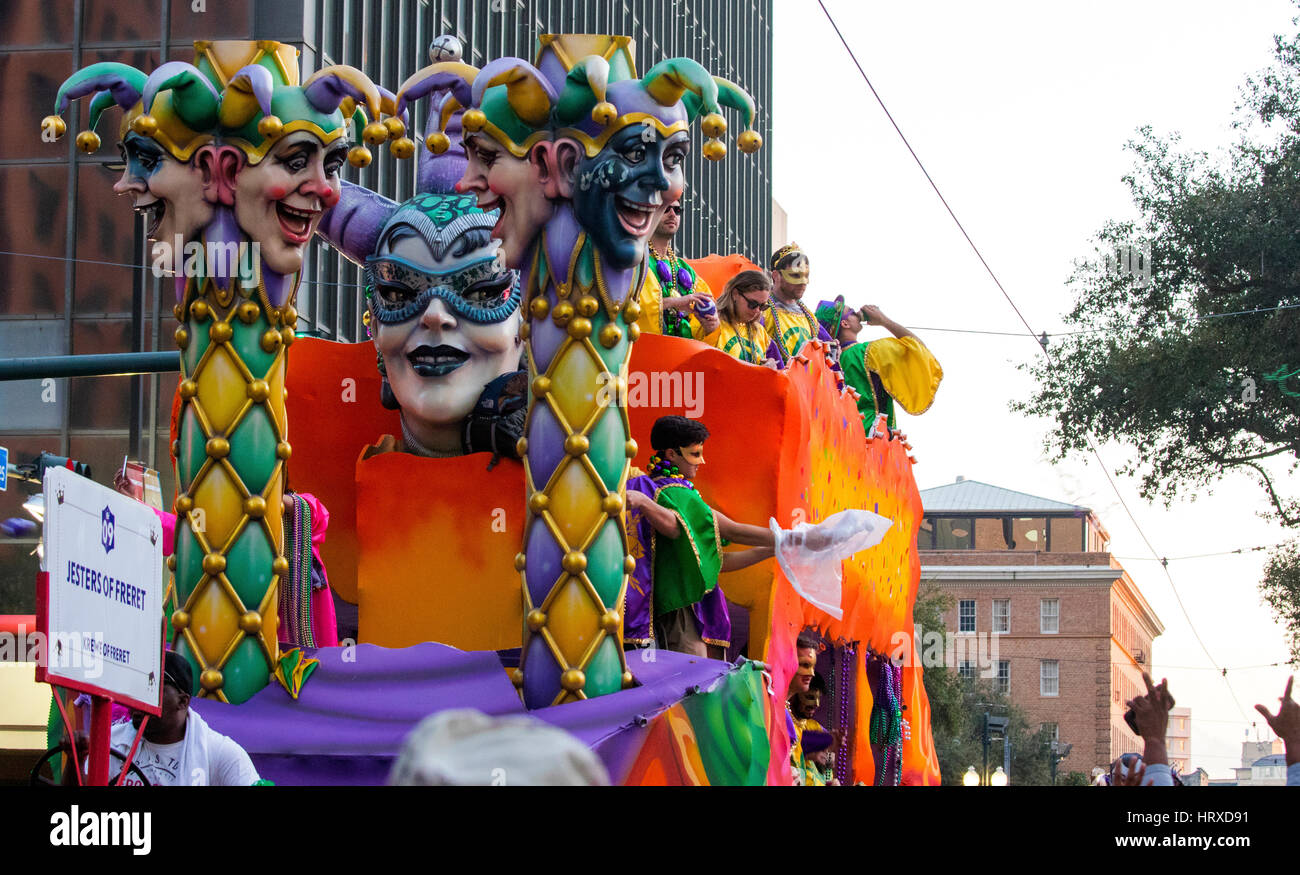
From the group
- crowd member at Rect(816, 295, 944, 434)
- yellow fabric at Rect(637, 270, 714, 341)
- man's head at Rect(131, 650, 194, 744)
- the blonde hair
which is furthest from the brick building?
man's head at Rect(131, 650, 194, 744)

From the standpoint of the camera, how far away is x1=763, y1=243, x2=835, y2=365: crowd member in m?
11.4

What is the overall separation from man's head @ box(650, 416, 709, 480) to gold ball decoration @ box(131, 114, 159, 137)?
2.60 m

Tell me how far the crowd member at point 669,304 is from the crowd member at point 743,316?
317mm

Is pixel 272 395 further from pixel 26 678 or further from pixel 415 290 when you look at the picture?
pixel 26 678

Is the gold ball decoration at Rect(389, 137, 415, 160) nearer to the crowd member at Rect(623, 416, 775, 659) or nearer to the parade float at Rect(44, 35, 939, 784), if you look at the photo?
the parade float at Rect(44, 35, 939, 784)

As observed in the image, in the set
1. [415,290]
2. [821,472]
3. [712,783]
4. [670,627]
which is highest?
[415,290]

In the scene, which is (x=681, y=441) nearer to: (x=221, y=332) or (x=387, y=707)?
(x=387, y=707)

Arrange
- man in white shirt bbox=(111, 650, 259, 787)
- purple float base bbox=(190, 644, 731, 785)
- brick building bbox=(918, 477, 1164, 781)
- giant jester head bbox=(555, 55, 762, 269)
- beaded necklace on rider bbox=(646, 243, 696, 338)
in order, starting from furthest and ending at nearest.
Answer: brick building bbox=(918, 477, 1164, 781)
beaded necklace on rider bbox=(646, 243, 696, 338)
giant jester head bbox=(555, 55, 762, 269)
purple float base bbox=(190, 644, 731, 785)
man in white shirt bbox=(111, 650, 259, 787)
